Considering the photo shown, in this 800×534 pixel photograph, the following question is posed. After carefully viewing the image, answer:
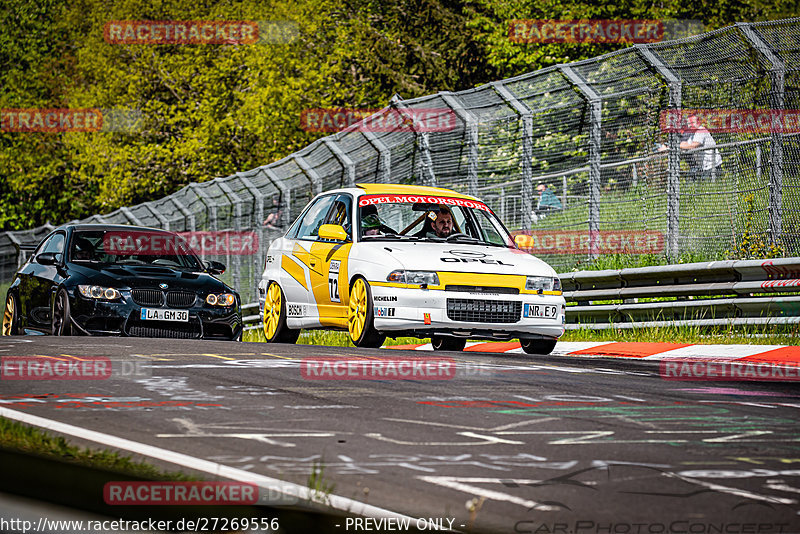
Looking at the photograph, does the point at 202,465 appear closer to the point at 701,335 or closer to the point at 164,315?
the point at 701,335

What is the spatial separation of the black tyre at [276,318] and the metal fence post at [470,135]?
359 centimetres

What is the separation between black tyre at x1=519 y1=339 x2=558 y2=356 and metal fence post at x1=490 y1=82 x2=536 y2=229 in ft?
10.8

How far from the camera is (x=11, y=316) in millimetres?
15969

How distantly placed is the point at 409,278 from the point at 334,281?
1.39 meters

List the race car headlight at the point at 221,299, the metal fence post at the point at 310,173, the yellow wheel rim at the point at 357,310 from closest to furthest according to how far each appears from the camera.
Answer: the yellow wheel rim at the point at 357,310 < the race car headlight at the point at 221,299 < the metal fence post at the point at 310,173

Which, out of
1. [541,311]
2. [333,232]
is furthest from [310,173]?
[541,311]

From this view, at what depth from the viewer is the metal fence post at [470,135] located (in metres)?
16.3

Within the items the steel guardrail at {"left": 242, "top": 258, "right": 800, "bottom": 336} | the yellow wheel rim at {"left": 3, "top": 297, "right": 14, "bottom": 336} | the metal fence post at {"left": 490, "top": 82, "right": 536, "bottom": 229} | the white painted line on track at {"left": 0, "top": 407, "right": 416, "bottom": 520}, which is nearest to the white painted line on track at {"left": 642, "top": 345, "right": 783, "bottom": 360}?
the steel guardrail at {"left": 242, "top": 258, "right": 800, "bottom": 336}

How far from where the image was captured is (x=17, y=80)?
2254 inches

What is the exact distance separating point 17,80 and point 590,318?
48.0 metres

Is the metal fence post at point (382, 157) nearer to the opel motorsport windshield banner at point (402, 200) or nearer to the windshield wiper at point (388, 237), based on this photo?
the opel motorsport windshield banner at point (402, 200)

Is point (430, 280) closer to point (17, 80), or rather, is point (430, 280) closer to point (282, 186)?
point (282, 186)

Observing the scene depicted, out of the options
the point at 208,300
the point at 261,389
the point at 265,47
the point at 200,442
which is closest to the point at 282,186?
the point at 208,300

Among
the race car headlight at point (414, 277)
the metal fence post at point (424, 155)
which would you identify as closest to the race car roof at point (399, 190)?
the race car headlight at point (414, 277)
